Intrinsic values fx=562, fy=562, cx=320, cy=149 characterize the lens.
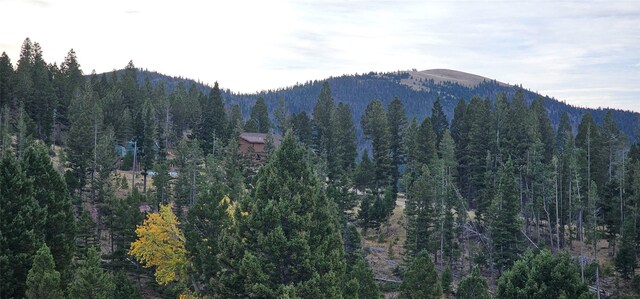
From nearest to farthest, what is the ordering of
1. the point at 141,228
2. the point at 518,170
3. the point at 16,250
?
the point at 16,250 → the point at 141,228 → the point at 518,170

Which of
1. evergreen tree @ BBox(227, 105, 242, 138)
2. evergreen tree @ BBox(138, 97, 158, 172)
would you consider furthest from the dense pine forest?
evergreen tree @ BBox(227, 105, 242, 138)

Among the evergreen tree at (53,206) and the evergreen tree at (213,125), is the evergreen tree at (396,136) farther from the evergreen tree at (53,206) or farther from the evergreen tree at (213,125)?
the evergreen tree at (53,206)

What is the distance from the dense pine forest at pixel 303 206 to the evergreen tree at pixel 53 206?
0.10 metres

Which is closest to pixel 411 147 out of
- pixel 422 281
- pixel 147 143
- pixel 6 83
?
pixel 147 143

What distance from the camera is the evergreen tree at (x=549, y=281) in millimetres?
21000

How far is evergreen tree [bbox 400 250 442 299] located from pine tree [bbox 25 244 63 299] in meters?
23.1

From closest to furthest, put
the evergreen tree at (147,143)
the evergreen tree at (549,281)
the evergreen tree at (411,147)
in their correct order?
1. the evergreen tree at (549,281)
2. the evergreen tree at (147,143)
3. the evergreen tree at (411,147)

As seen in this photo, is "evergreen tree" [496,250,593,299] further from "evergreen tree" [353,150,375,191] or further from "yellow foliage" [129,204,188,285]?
"evergreen tree" [353,150,375,191]

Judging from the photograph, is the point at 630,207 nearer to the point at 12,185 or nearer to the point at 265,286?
the point at 265,286

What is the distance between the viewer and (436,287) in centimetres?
3909

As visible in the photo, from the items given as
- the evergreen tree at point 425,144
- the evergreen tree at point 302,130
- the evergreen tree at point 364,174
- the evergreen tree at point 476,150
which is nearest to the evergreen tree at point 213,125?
the evergreen tree at point 302,130

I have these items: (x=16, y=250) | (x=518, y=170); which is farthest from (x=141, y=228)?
(x=518, y=170)

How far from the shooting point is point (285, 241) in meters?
24.0

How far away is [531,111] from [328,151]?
28033 millimetres
